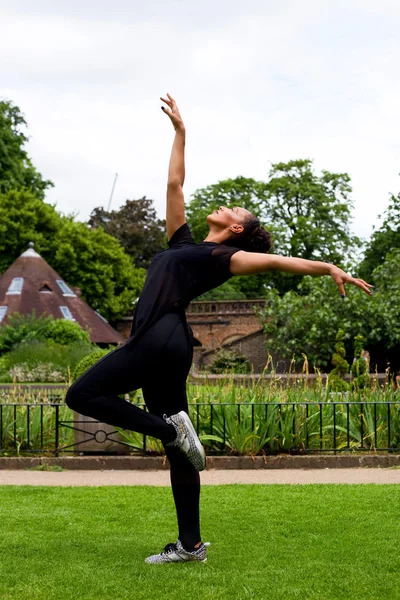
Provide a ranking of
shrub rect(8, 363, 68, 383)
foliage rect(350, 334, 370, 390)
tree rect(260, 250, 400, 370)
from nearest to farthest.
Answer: foliage rect(350, 334, 370, 390) < shrub rect(8, 363, 68, 383) < tree rect(260, 250, 400, 370)

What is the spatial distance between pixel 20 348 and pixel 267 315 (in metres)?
7.90

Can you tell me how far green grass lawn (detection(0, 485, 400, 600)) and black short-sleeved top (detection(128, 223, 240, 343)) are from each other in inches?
50.4

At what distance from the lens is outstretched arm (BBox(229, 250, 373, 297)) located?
4719 mm

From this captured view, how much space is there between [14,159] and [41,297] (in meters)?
13.1

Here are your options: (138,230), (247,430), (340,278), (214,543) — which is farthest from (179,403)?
(138,230)

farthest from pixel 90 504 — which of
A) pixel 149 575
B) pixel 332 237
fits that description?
pixel 332 237

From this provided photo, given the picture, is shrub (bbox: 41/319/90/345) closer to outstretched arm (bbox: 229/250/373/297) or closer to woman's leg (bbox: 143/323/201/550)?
woman's leg (bbox: 143/323/201/550)

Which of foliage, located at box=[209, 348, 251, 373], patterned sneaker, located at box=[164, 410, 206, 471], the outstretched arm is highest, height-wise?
the outstretched arm

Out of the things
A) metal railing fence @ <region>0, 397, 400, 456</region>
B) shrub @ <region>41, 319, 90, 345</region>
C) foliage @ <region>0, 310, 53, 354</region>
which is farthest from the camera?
shrub @ <region>41, 319, 90, 345</region>

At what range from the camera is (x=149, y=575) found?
4910mm

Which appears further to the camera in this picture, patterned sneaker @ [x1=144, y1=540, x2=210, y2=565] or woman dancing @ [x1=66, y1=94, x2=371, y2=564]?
patterned sneaker @ [x1=144, y1=540, x2=210, y2=565]

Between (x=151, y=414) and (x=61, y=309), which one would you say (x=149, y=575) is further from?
(x=61, y=309)

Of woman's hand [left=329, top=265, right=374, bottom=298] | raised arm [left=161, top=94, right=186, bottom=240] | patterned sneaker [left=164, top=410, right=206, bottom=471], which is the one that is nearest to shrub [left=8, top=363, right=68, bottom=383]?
raised arm [left=161, top=94, right=186, bottom=240]

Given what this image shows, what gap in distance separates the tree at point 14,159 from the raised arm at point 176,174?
39831 mm
